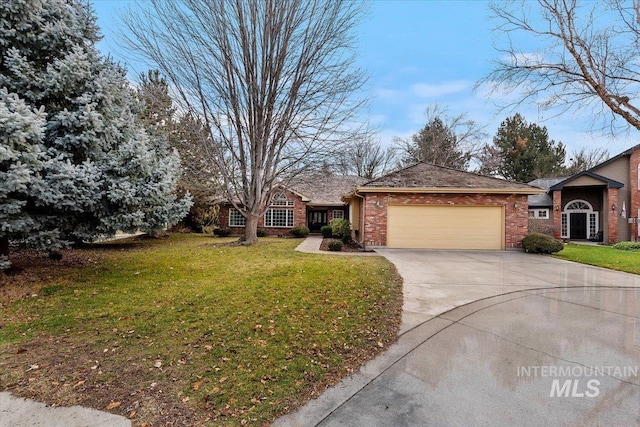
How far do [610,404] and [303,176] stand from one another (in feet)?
42.4

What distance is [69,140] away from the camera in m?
5.69

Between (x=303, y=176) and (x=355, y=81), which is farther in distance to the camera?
(x=303, y=176)

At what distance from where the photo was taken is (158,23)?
1209 centimetres

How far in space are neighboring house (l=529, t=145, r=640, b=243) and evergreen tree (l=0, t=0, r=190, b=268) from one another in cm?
2171

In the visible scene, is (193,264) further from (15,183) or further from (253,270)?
(15,183)

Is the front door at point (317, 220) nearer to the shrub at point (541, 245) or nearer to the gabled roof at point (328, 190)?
the gabled roof at point (328, 190)

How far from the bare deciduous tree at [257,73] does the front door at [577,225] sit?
17.1 m

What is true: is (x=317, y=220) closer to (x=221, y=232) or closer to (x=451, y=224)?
(x=221, y=232)

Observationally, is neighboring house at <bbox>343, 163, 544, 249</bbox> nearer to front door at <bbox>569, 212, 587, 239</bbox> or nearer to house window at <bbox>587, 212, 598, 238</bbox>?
front door at <bbox>569, 212, 587, 239</bbox>

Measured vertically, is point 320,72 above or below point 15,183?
above

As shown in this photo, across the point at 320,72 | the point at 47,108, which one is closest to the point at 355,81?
the point at 320,72

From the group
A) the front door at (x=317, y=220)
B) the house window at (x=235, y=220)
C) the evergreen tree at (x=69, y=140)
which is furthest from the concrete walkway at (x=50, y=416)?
the front door at (x=317, y=220)

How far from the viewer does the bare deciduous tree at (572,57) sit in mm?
8812

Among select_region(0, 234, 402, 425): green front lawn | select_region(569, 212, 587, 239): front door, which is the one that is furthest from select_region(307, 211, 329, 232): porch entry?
select_region(0, 234, 402, 425): green front lawn
